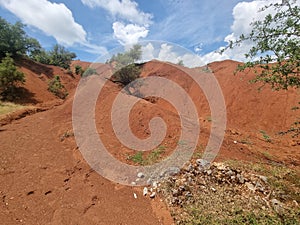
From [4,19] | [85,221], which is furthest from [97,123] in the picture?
[4,19]

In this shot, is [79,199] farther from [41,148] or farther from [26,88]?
[26,88]

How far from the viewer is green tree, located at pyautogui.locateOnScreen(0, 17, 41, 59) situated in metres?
18.0

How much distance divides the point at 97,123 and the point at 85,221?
4736 mm

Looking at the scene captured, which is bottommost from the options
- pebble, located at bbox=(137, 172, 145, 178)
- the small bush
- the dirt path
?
the dirt path

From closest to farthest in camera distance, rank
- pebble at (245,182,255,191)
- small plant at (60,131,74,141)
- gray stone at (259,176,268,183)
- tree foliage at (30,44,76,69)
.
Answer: pebble at (245,182,255,191)
gray stone at (259,176,268,183)
small plant at (60,131,74,141)
tree foliage at (30,44,76,69)

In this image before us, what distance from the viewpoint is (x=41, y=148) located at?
584cm

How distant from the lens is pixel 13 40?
62.4 ft

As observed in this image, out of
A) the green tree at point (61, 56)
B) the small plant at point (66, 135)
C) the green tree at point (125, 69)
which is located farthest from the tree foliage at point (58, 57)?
the small plant at point (66, 135)

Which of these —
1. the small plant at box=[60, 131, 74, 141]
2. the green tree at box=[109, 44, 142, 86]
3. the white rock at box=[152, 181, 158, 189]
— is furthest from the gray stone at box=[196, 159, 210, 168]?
the green tree at box=[109, 44, 142, 86]

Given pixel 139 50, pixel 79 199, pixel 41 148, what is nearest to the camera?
pixel 79 199

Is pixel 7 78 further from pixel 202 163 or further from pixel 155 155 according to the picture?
pixel 202 163

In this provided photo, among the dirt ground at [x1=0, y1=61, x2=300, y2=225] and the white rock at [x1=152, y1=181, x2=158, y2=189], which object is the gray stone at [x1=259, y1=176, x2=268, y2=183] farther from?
the white rock at [x1=152, y1=181, x2=158, y2=189]

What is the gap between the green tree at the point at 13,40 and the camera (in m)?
18.0

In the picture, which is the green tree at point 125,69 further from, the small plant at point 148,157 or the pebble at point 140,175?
the pebble at point 140,175
